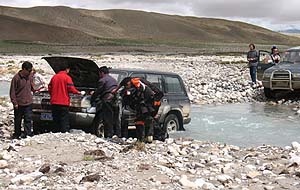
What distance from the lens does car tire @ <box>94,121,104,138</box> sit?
36.3ft

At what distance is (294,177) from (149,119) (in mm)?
3231

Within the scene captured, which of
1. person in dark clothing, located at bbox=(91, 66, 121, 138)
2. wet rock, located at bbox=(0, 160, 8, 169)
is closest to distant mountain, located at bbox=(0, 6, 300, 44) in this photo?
person in dark clothing, located at bbox=(91, 66, 121, 138)

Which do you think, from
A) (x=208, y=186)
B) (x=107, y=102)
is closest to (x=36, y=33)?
(x=107, y=102)

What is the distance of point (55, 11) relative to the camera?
187m

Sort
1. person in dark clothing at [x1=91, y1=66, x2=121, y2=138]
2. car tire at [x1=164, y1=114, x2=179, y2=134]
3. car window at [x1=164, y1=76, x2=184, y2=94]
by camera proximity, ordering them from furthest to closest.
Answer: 1. car window at [x1=164, y1=76, x2=184, y2=94]
2. car tire at [x1=164, y1=114, x2=179, y2=134]
3. person in dark clothing at [x1=91, y1=66, x2=121, y2=138]

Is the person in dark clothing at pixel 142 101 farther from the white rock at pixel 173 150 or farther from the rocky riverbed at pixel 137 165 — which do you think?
the white rock at pixel 173 150

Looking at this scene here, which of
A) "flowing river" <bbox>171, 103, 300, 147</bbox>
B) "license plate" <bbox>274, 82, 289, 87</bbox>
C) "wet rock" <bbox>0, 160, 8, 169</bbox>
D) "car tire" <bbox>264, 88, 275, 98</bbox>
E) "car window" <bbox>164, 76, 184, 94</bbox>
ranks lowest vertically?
"flowing river" <bbox>171, 103, 300, 147</bbox>

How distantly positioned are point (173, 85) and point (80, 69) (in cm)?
234

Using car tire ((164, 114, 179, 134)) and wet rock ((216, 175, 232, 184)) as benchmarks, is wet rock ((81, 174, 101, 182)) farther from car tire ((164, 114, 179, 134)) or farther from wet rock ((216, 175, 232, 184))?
car tire ((164, 114, 179, 134))

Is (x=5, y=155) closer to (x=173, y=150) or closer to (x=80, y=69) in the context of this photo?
(x=173, y=150)

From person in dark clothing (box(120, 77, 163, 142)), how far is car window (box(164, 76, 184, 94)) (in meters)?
Answer: 2.39

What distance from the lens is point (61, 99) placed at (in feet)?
35.2

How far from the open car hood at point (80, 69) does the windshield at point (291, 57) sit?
11120 millimetres

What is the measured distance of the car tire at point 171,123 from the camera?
12460 mm
